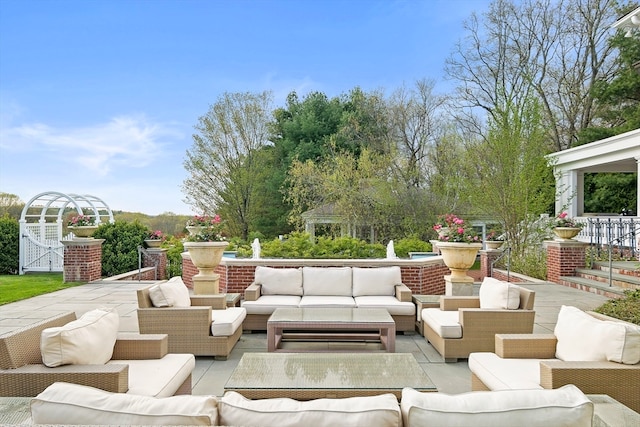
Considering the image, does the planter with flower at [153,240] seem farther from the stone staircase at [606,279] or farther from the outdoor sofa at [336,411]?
the outdoor sofa at [336,411]

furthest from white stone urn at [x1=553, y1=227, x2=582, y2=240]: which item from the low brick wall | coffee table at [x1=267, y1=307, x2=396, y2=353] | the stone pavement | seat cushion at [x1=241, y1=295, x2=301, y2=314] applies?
seat cushion at [x1=241, y1=295, x2=301, y2=314]

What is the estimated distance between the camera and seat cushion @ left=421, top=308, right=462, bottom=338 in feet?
16.8

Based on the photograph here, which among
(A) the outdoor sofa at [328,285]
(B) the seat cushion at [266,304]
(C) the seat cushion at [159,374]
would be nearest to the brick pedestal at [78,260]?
(A) the outdoor sofa at [328,285]

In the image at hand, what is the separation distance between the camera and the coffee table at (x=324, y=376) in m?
3.13

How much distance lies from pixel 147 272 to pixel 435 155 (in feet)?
41.5

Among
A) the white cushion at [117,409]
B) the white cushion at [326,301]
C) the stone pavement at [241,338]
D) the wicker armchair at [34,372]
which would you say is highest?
the white cushion at [117,409]

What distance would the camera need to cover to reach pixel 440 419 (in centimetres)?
172

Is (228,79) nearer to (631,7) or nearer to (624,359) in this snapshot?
(631,7)

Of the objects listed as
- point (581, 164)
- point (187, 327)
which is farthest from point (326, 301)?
point (581, 164)

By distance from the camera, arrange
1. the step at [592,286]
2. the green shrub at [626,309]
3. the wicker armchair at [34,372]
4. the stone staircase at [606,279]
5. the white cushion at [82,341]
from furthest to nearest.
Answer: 1. the stone staircase at [606,279]
2. the step at [592,286]
3. the green shrub at [626,309]
4. the white cushion at [82,341]
5. the wicker armchair at [34,372]

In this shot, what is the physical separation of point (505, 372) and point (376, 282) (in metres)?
3.53

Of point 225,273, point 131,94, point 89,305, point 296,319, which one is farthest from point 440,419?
point 131,94

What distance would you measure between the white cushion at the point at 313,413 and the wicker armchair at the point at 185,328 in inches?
139

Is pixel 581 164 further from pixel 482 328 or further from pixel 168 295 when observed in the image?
pixel 168 295
